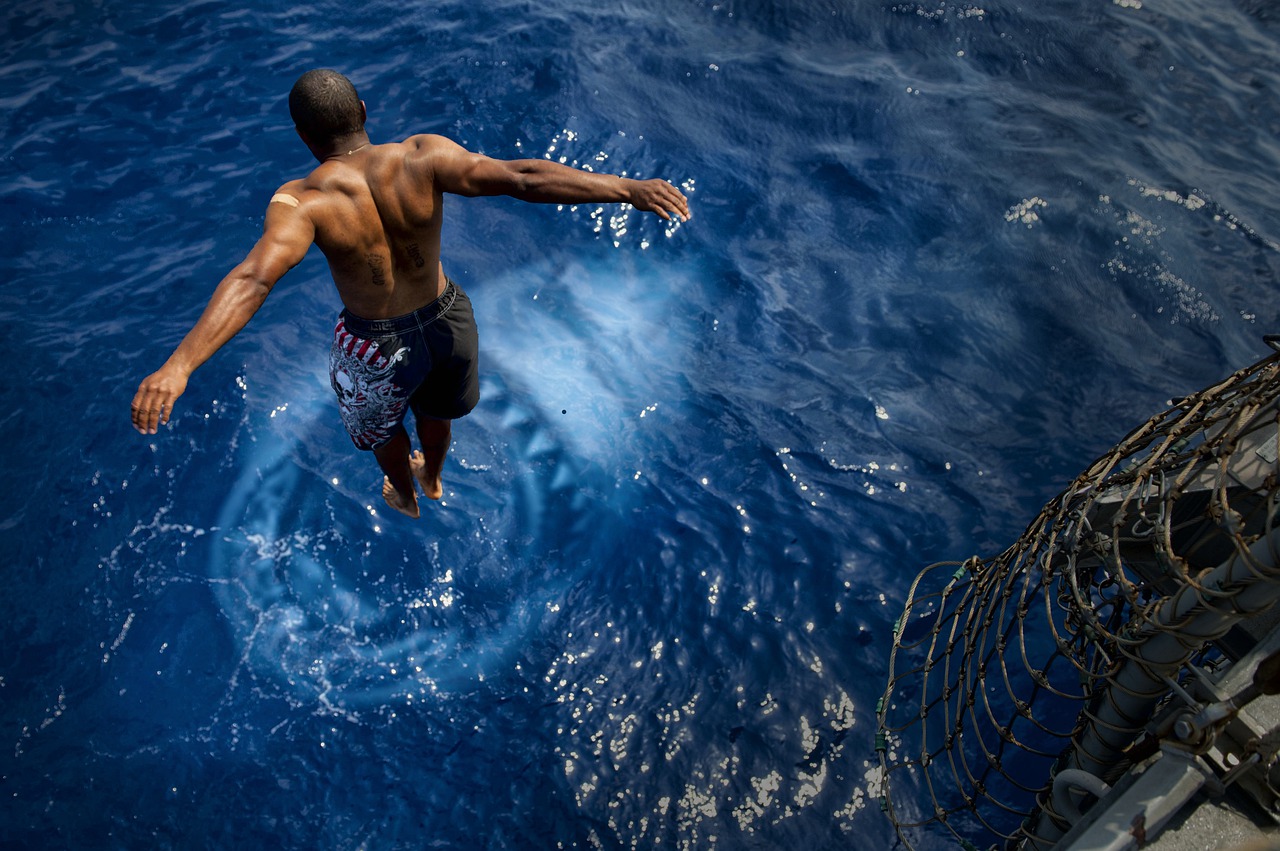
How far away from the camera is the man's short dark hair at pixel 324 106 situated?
3537mm

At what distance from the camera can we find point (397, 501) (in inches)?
208

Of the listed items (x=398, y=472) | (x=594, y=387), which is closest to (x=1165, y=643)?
(x=398, y=472)

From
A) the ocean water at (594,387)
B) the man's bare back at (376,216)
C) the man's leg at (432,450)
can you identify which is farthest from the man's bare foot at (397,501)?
the man's bare back at (376,216)

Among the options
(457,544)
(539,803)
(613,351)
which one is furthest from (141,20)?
(539,803)

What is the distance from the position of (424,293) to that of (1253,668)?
3341 millimetres

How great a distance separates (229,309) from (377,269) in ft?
2.48

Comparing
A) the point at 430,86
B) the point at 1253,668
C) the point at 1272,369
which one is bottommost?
the point at 430,86

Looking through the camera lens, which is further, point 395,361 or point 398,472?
point 398,472

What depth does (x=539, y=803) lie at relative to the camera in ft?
14.7

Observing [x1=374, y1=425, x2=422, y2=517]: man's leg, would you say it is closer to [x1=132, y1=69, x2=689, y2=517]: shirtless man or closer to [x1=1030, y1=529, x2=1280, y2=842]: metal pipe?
[x1=132, y1=69, x2=689, y2=517]: shirtless man

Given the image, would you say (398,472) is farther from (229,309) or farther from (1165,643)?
(1165,643)

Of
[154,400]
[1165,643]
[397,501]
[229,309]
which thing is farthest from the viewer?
[397,501]

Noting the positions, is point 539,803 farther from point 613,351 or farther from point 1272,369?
point 1272,369

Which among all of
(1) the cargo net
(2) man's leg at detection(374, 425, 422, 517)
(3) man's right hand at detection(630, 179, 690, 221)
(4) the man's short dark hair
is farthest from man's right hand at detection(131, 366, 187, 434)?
(1) the cargo net
